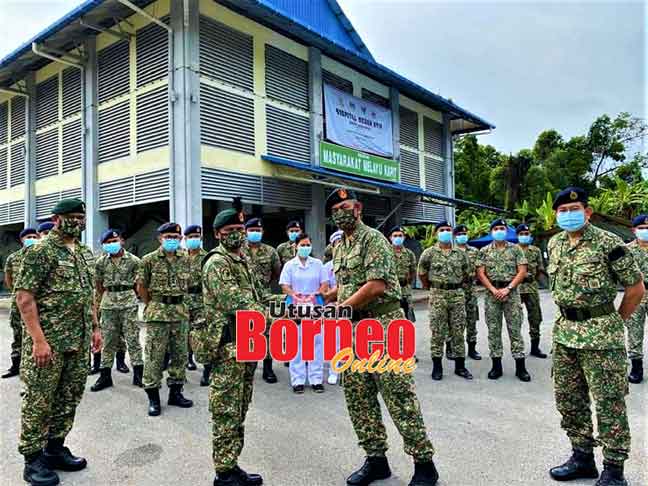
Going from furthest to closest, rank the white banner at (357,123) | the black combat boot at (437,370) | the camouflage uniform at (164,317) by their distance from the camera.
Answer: the white banner at (357,123)
the black combat boot at (437,370)
the camouflage uniform at (164,317)

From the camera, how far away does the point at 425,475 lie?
9.18ft

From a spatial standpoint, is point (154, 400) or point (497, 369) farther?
point (497, 369)

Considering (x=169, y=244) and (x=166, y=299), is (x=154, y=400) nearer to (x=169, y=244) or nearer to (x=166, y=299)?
(x=166, y=299)

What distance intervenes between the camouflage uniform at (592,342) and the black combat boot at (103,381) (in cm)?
456

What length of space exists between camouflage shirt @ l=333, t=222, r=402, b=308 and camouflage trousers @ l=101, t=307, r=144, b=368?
314 centimetres

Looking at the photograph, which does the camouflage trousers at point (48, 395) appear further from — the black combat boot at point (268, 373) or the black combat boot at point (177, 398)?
the black combat boot at point (268, 373)

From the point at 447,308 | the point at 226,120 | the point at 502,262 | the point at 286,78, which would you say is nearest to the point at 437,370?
the point at 447,308

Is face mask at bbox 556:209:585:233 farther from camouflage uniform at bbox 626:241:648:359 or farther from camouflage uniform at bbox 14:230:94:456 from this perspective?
camouflage uniform at bbox 14:230:94:456

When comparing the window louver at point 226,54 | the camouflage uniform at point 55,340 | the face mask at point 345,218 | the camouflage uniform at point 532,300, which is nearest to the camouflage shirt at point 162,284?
the camouflage uniform at point 55,340

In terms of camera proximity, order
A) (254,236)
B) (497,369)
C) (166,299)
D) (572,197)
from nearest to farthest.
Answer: (572,197) → (166,299) → (497,369) → (254,236)

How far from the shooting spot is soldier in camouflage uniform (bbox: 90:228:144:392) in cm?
518

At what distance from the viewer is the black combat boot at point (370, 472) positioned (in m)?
2.90

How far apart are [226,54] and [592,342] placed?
9.44 meters

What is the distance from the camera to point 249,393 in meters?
3.05
